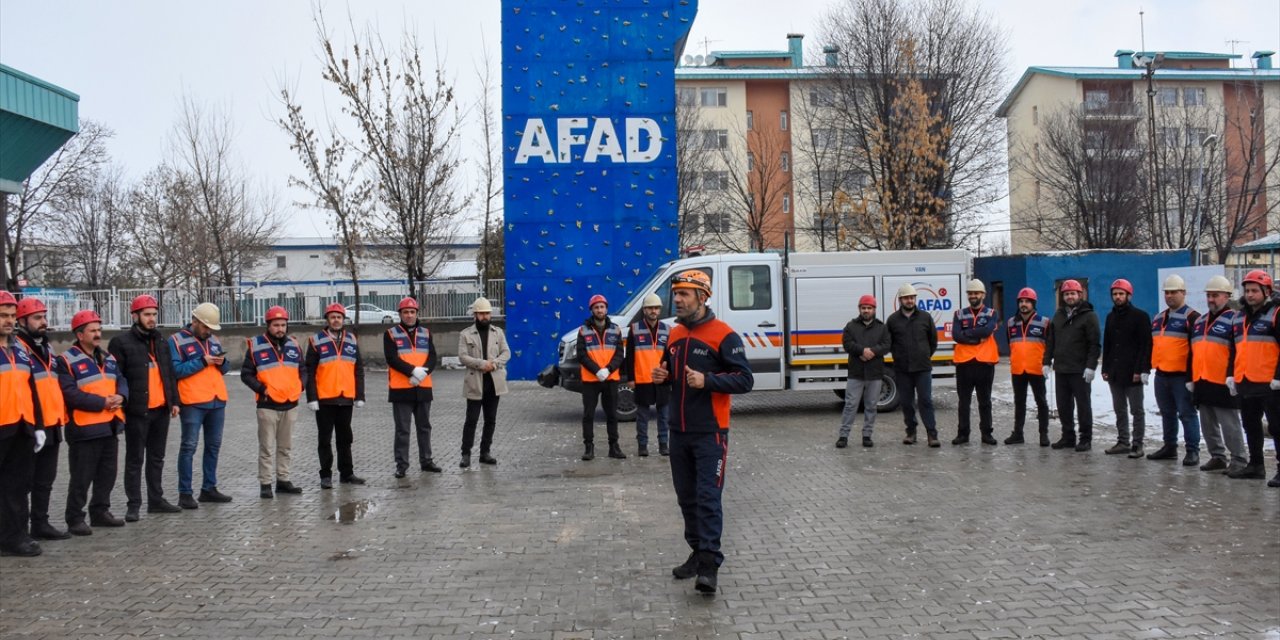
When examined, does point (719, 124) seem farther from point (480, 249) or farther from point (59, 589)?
point (59, 589)

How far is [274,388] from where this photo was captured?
9.66m

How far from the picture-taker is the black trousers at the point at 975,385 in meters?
12.2

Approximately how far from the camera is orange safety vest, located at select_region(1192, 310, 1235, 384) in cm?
969

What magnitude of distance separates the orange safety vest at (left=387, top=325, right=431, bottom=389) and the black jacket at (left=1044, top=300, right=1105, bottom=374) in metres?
7.06

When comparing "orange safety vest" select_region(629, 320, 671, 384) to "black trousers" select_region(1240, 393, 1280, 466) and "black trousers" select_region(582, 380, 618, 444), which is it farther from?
"black trousers" select_region(1240, 393, 1280, 466)

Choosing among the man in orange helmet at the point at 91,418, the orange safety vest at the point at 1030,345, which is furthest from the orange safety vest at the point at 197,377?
the orange safety vest at the point at 1030,345

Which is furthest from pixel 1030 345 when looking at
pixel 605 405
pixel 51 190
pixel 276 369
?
pixel 51 190

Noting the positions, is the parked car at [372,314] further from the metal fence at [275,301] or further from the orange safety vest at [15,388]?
the orange safety vest at [15,388]

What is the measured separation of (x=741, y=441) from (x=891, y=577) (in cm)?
671

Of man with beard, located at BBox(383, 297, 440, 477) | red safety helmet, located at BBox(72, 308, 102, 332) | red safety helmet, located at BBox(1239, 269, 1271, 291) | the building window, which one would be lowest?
man with beard, located at BBox(383, 297, 440, 477)

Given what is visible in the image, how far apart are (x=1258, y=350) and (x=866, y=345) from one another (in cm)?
424

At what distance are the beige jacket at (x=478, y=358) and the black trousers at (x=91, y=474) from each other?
3.65 m

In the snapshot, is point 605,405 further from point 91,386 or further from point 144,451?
point 91,386

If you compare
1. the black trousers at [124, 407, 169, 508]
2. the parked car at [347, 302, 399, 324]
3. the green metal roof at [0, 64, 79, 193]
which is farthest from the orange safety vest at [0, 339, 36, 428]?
the parked car at [347, 302, 399, 324]
